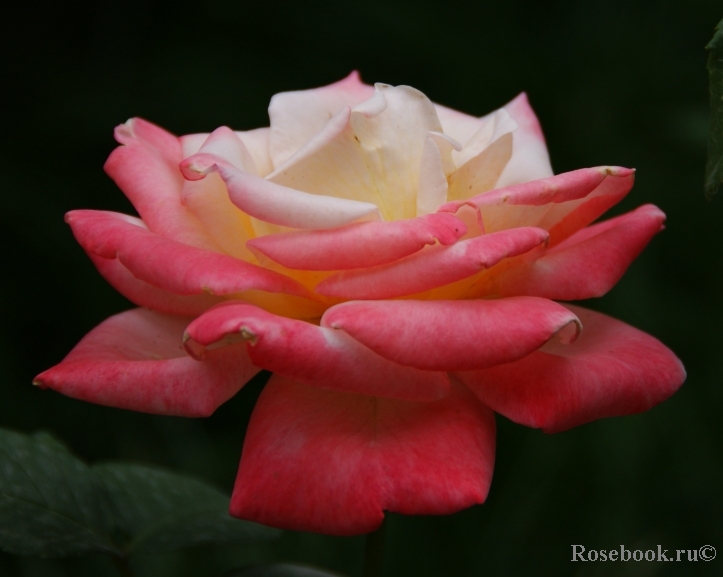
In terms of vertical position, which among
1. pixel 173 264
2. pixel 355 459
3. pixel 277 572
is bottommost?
pixel 277 572

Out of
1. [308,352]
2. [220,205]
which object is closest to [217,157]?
[220,205]

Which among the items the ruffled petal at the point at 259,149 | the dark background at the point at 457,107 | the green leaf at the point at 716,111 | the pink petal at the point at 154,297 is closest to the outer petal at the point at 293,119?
the ruffled petal at the point at 259,149

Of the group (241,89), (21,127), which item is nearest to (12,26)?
(21,127)

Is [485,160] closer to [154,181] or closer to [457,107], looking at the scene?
[154,181]

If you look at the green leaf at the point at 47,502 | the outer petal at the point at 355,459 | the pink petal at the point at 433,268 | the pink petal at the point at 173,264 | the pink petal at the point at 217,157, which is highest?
the pink petal at the point at 217,157

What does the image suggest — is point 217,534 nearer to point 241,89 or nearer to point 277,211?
point 277,211

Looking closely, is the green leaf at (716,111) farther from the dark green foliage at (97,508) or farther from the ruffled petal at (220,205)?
the dark green foliage at (97,508)

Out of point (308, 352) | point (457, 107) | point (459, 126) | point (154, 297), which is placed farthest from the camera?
point (457, 107)
